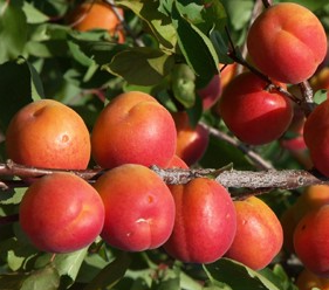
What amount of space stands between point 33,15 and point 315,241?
1.14 meters

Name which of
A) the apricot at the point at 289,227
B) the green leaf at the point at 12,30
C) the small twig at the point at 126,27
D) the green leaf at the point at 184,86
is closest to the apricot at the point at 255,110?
the apricot at the point at 289,227

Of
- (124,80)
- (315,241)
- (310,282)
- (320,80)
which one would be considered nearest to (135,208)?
(315,241)

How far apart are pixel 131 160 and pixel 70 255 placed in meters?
0.42

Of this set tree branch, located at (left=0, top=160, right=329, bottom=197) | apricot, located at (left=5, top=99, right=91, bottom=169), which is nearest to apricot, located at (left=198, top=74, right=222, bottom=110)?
tree branch, located at (left=0, top=160, right=329, bottom=197)

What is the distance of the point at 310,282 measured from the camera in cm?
164

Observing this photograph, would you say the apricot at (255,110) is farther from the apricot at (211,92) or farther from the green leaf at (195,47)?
the apricot at (211,92)

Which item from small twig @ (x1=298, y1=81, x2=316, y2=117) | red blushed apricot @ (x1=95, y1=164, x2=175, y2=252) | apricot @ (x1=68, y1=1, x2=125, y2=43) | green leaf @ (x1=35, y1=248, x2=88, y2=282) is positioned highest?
red blushed apricot @ (x1=95, y1=164, x2=175, y2=252)

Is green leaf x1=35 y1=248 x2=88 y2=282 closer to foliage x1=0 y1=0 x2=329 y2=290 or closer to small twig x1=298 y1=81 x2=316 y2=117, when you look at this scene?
foliage x1=0 y1=0 x2=329 y2=290

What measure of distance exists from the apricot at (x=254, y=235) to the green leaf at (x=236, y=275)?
0.05 feet

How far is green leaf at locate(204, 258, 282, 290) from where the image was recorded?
130 cm

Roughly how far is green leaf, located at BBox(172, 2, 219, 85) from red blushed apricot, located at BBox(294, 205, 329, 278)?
0.31m

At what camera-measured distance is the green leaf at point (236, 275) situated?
1.30 m

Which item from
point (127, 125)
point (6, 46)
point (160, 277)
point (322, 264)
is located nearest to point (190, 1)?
point (127, 125)

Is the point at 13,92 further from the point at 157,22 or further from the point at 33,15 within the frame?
the point at 33,15
